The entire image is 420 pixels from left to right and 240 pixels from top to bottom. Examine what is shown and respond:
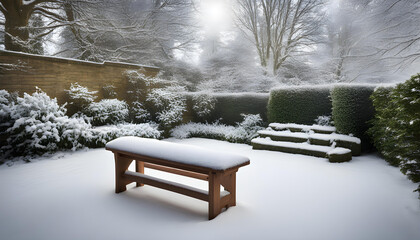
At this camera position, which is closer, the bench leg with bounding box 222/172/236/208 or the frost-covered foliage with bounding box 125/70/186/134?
the bench leg with bounding box 222/172/236/208

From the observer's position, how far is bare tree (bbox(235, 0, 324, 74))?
12812 millimetres

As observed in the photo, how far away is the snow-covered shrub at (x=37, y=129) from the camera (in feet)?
17.3

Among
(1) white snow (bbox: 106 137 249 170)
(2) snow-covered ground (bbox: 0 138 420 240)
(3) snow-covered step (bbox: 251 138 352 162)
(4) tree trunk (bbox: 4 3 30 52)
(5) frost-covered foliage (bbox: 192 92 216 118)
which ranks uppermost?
(4) tree trunk (bbox: 4 3 30 52)

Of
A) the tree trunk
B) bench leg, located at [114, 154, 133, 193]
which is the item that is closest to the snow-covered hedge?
bench leg, located at [114, 154, 133, 193]

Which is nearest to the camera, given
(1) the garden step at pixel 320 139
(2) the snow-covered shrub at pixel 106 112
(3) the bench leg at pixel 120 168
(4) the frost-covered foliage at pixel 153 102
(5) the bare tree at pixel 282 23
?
(3) the bench leg at pixel 120 168

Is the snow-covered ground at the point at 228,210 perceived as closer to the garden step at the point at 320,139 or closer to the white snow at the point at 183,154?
the white snow at the point at 183,154

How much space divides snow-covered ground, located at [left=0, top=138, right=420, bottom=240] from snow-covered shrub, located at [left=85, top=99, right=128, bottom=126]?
2.94 metres

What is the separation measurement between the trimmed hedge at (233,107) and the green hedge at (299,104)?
0.86 meters

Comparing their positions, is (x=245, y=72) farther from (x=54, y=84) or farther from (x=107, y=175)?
(x=107, y=175)

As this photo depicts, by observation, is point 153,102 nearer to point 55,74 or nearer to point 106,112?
point 106,112

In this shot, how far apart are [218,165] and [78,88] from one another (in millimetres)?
7079

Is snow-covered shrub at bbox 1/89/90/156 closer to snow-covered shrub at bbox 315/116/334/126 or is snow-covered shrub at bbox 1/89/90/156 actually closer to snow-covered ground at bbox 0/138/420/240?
snow-covered ground at bbox 0/138/420/240

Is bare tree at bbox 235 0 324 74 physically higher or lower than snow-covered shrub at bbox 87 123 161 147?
higher

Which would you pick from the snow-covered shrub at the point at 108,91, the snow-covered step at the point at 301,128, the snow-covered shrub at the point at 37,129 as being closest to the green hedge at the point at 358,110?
the snow-covered step at the point at 301,128
